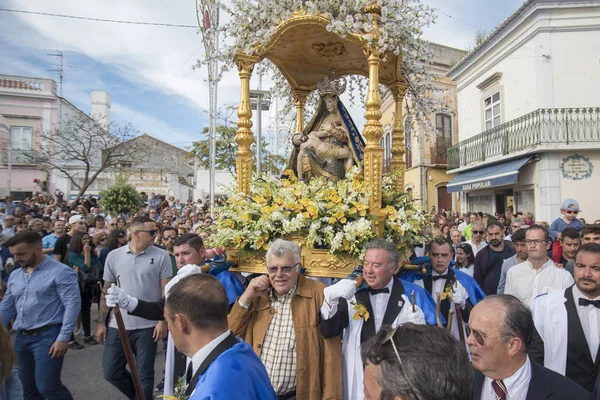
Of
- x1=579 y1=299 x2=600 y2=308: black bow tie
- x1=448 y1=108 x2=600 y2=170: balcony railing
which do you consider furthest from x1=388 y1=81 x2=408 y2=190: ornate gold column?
x1=448 y1=108 x2=600 y2=170: balcony railing

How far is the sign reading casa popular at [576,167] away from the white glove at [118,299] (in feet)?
46.5

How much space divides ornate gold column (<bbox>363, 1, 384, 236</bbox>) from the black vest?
1781mm

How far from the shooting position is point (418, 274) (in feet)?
12.8

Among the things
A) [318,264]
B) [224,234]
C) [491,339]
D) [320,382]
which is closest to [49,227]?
[224,234]

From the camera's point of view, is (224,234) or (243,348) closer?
(243,348)

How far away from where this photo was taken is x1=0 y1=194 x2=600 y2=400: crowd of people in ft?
5.65

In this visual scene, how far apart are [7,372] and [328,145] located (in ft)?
12.5

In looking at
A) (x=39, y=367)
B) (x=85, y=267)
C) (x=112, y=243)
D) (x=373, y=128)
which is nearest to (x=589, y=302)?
(x=373, y=128)

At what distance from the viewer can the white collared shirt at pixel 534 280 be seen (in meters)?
3.67

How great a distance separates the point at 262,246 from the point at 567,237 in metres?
3.31

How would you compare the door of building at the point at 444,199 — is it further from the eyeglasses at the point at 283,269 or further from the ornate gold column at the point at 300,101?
the eyeglasses at the point at 283,269

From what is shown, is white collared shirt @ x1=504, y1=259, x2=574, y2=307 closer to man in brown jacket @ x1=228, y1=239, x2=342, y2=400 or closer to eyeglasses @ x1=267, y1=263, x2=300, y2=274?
man in brown jacket @ x1=228, y1=239, x2=342, y2=400

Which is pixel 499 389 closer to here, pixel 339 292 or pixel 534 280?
pixel 339 292

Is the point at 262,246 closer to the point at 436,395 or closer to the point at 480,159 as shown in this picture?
the point at 436,395
